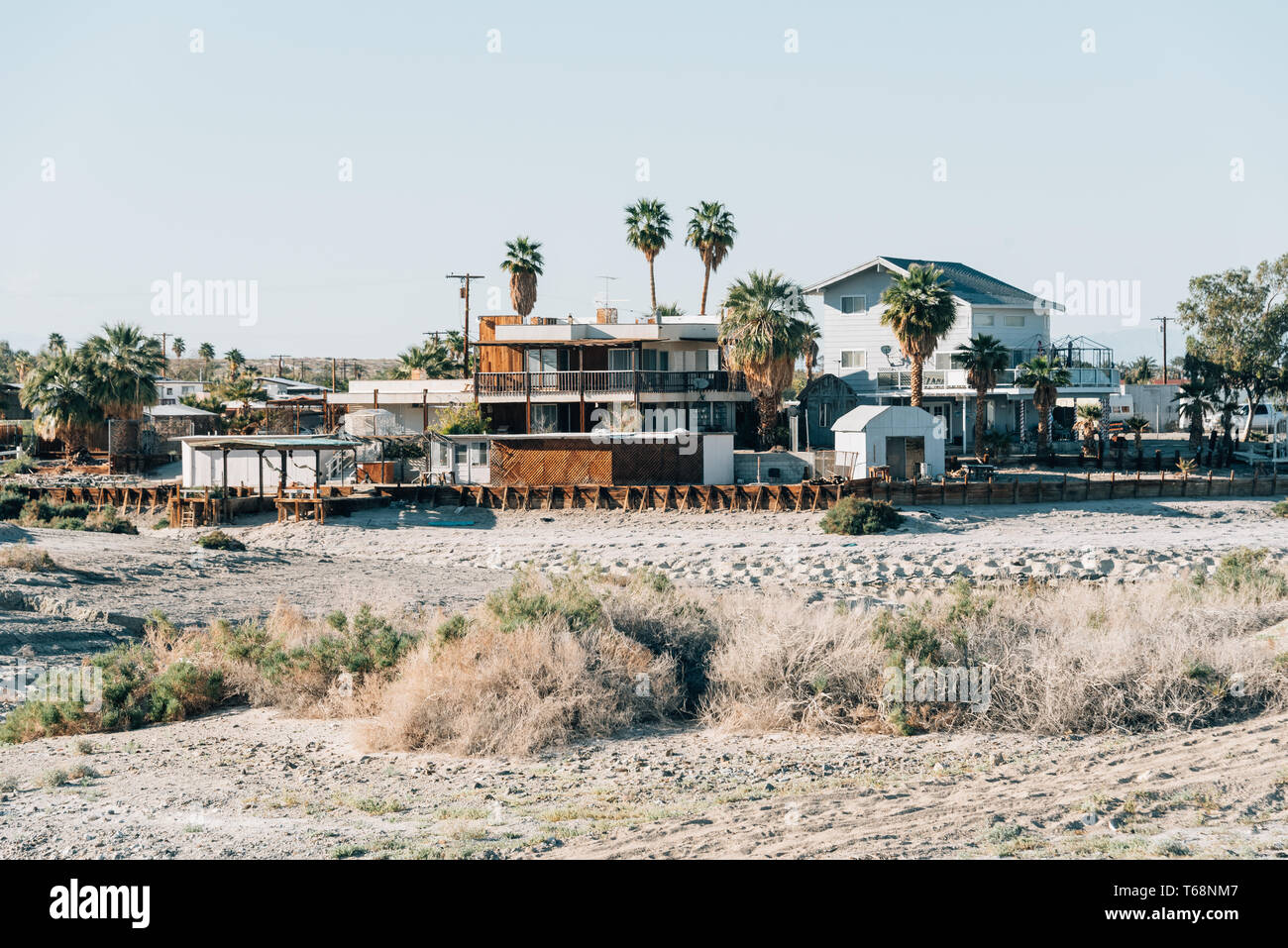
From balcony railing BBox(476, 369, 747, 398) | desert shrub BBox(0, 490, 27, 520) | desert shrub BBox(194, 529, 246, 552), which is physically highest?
balcony railing BBox(476, 369, 747, 398)

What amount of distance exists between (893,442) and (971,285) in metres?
14.5

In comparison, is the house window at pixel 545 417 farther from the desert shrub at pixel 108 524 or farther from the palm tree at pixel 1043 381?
the palm tree at pixel 1043 381

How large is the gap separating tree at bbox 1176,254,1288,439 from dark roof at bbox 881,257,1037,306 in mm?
7194

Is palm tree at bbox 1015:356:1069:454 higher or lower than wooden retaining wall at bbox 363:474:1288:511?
higher

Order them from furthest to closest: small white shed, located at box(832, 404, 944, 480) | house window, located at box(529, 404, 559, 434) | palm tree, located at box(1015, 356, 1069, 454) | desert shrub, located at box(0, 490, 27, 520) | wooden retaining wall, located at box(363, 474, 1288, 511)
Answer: house window, located at box(529, 404, 559, 434) → palm tree, located at box(1015, 356, 1069, 454) → small white shed, located at box(832, 404, 944, 480) → desert shrub, located at box(0, 490, 27, 520) → wooden retaining wall, located at box(363, 474, 1288, 511)

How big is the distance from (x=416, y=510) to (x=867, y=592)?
57.0 feet

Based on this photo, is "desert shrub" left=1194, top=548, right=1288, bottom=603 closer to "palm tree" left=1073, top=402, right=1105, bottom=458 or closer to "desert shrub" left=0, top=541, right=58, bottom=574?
"palm tree" left=1073, top=402, right=1105, bottom=458

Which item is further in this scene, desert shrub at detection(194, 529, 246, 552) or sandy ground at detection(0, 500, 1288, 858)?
desert shrub at detection(194, 529, 246, 552)

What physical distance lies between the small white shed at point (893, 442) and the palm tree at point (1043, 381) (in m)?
6.07

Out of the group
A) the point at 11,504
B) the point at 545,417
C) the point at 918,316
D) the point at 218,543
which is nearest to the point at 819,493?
the point at 918,316

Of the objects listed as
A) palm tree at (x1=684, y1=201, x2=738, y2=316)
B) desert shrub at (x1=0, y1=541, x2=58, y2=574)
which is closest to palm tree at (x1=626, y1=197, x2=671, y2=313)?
palm tree at (x1=684, y1=201, x2=738, y2=316)

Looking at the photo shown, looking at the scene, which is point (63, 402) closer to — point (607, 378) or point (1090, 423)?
point (607, 378)

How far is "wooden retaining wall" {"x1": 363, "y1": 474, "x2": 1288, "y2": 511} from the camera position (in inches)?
1572

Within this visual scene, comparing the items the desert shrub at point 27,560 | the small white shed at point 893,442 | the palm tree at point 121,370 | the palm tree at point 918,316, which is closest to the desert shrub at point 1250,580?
the small white shed at point 893,442
